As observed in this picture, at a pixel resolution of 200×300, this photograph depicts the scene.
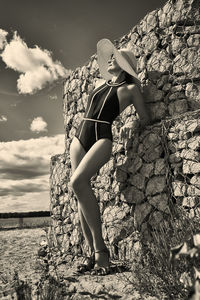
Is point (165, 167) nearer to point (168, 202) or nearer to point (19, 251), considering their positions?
point (168, 202)

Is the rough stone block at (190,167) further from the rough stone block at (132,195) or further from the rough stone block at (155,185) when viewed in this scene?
the rough stone block at (132,195)

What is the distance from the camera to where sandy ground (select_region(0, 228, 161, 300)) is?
2656 millimetres

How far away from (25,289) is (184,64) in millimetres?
2723

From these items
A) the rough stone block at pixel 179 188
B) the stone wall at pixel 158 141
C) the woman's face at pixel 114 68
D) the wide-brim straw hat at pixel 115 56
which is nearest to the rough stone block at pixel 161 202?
the stone wall at pixel 158 141

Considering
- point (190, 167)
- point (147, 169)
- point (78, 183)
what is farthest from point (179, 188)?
point (78, 183)

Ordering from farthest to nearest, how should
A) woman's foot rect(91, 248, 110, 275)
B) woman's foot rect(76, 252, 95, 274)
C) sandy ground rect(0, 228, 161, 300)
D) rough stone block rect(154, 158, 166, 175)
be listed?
rough stone block rect(154, 158, 166, 175) < woman's foot rect(76, 252, 95, 274) < woman's foot rect(91, 248, 110, 275) < sandy ground rect(0, 228, 161, 300)

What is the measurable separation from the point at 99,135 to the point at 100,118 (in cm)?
18

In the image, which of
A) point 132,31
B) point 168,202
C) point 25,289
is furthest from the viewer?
point 132,31

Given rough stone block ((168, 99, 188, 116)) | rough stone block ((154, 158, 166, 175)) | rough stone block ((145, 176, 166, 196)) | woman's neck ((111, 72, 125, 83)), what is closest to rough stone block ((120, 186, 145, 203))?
rough stone block ((145, 176, 166, 196))

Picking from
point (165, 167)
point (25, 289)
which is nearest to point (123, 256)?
point (165, 167)

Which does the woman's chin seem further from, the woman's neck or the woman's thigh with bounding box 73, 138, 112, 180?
the woman's thigh with bounding box 73, 138, 112, 180

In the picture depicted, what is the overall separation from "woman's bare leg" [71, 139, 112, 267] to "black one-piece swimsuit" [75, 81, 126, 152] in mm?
192

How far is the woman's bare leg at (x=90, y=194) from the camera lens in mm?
3084

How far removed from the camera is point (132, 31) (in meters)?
4.25
